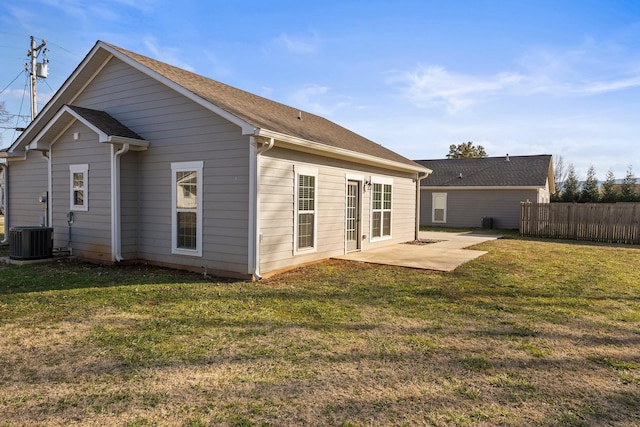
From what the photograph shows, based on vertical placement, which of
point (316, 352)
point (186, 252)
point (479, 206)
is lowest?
point (316, 352)

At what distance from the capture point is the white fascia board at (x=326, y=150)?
7451 millimetres

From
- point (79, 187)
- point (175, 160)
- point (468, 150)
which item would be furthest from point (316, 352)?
point (468, 150)

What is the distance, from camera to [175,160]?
8375mm

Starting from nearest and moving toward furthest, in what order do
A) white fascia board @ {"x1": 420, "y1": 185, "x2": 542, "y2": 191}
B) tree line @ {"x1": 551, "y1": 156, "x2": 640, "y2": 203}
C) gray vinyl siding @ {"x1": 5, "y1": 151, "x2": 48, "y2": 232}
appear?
gray vinyl siding @ {"x1": 5, "y1": 151, "x2": 48, "y2": 232}, white fascia board @ {"x1": 420, "y1": 185, "x2": 542, "y2": 191}, tree line @ {"x1": 551, "y1": 156, "x2": 640, "y2": 203}

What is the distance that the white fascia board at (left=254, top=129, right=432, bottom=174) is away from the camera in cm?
745

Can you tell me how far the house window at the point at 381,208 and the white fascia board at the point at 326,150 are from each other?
1.81 ft

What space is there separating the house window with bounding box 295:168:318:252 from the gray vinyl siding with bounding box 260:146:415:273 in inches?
5.1

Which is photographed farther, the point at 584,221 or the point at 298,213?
the point at 584,221

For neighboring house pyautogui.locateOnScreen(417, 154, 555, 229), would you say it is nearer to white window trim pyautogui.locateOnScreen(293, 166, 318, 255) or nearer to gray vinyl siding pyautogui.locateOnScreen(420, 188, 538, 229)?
gray vinyl siding pyautogui.locateOnScreen(420, 188, 538, 229)

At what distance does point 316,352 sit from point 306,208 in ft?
16.6

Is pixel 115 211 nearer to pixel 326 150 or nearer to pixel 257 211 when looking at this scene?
pixel 257 211

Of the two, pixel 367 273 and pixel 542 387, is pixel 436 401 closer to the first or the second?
pixel 542 387

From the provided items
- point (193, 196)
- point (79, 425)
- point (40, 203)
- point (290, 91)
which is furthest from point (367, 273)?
point (290, 91)

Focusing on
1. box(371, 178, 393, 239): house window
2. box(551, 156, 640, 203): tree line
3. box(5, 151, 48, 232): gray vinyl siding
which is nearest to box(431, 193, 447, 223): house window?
box(551, 156, 640, 203): tree line
